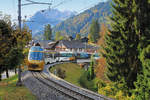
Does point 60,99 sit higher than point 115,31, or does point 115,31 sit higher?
point 115,31

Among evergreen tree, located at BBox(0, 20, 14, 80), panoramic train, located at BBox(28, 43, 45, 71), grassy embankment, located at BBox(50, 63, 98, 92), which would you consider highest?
evergreen tree, located at BBox(0, 20, 14, 80)

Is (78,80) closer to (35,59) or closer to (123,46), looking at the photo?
(35,59)

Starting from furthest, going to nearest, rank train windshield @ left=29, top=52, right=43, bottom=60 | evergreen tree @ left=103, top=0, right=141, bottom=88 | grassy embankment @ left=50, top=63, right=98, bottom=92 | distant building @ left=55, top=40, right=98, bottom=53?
1. distant building @ left=55, top=40, right=98, bottom=53
2. grassy embankment @ left=50, top=63, right=98, bottom=92
3. train windshield @ left=29, top=52, right=43, bottom=60
4. evergreen tree @ left=103, top=0, right=141, bottom=88

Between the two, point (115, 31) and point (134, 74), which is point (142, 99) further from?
point (115, 31)

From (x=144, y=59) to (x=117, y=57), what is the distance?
3.38m

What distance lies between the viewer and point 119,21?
55.6 feet

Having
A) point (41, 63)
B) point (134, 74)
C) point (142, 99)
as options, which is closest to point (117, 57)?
point (134, 74)

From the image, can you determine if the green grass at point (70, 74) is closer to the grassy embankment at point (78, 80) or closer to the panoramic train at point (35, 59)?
the grassy embankment at point (78, 80)

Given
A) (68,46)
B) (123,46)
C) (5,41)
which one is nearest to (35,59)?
(5,41)

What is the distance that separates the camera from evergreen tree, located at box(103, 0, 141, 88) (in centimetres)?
1631

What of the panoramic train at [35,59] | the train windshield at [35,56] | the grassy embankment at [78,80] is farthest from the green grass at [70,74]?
the train windshield at [35,56]

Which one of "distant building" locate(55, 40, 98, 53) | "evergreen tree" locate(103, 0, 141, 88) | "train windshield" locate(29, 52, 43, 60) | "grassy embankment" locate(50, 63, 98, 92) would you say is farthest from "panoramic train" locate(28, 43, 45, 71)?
"distant building" locate(55, 40, 98, 53)

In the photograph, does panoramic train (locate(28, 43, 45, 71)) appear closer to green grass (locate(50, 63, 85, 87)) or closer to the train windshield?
the train windshield

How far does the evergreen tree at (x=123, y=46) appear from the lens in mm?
16312
